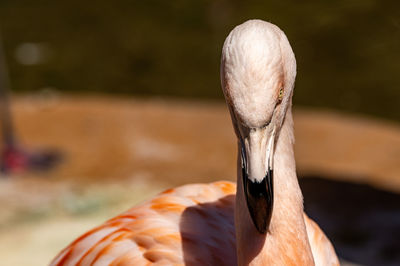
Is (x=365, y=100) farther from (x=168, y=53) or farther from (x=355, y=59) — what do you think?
(x=168, y=53)

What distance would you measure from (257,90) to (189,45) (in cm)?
740

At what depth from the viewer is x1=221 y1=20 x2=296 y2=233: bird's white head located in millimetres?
1528

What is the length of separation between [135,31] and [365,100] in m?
3.54

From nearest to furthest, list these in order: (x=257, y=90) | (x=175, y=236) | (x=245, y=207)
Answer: (x=257, y=90) < (x=245, y=207) < (x=175, y=236)

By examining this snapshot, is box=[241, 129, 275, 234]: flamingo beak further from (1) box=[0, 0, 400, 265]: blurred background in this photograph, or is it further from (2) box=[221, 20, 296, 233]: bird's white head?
(1) box=[0, 0, 400, 265]: blurred background

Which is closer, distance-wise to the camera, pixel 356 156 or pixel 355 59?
pixel 356 156

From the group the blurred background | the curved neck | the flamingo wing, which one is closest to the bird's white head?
the curved neck

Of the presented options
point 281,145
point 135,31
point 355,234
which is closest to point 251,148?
point 281,145

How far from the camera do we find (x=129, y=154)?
4684 mm

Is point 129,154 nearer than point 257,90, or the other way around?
point 257,90

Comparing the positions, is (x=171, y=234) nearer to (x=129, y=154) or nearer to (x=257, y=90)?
(x=257, y=90)

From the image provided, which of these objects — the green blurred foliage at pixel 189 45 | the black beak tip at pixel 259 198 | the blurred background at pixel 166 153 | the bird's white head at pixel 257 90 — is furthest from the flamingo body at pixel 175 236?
the green blurred foliage at pixel 189 45

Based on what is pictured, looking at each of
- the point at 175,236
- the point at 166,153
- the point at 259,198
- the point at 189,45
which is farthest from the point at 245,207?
the point at 189,45

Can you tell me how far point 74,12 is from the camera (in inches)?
387
